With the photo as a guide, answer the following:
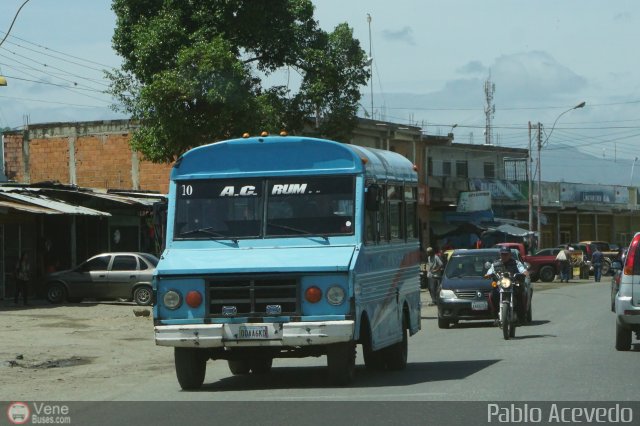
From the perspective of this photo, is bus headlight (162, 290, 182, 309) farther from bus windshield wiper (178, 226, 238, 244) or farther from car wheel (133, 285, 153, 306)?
car wheel (133, 285, 153, 306)

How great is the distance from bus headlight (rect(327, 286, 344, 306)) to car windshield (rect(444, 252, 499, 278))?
13.8 metres

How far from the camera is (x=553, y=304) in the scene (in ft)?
118

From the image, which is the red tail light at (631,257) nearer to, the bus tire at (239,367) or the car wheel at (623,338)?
the car wheel at (623,338)

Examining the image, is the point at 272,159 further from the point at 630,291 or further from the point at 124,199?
the point at 124,199

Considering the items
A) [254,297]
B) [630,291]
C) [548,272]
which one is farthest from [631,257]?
[548,272]

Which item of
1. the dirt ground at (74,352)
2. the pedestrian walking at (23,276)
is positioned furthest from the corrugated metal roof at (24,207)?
the dirt ground at (74,352)

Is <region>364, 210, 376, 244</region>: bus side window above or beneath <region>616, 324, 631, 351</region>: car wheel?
above

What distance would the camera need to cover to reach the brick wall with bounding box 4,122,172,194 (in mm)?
Answer: 52375

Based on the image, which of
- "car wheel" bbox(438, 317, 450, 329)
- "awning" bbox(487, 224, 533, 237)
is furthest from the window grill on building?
"car wheel" bbox(438, 317, 450, 329)

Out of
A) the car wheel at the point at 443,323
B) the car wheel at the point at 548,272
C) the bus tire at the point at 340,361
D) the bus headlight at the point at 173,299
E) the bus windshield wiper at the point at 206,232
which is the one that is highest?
the bus windshield wiper at the point at 206,232

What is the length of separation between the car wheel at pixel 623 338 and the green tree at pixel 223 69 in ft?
45.6

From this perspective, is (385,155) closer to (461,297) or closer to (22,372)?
(22,372)

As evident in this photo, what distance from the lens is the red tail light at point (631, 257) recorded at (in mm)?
16984

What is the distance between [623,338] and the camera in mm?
17609
